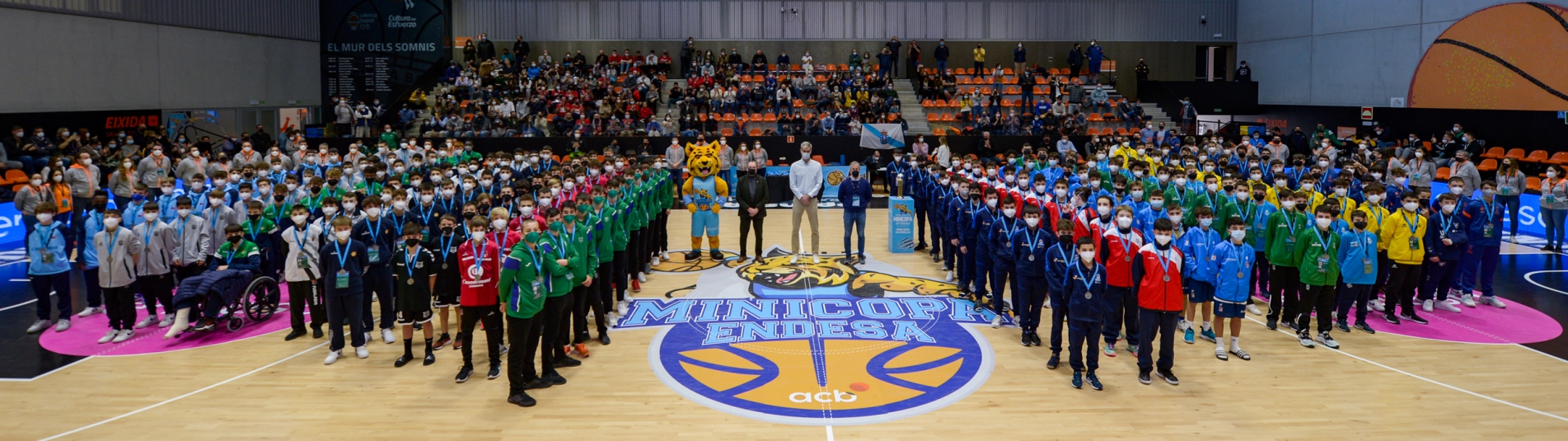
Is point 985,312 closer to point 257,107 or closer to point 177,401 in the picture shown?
point 177,401

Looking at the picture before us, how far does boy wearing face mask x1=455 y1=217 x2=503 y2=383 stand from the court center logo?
5.48 ft

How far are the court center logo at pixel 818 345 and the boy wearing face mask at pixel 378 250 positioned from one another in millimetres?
2681

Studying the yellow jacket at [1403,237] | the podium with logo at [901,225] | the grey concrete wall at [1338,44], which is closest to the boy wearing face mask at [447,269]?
the podium with logo at [901,225]

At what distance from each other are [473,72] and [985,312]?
85.5 feet

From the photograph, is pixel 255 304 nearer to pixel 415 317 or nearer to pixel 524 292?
pixel 415 317

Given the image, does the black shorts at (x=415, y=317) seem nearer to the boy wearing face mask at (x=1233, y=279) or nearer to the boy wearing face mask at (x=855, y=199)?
the boy wearing face mask at (x=855, y=199)

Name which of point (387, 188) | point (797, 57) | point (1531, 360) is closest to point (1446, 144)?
point (1531, 360)

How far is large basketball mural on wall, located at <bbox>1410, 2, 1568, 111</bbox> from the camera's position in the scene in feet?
72.9

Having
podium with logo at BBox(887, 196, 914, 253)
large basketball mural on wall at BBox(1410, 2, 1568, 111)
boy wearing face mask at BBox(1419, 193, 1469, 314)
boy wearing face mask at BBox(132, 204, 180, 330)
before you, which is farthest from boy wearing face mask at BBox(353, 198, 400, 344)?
large basketball mural on wall at BBox(1410, 2, 1568, 111)

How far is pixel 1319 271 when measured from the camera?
9812mm

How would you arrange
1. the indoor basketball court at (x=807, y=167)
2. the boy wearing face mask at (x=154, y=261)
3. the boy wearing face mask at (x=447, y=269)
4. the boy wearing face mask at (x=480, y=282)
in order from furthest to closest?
the boy wearing face mask at (x=154, y=261) → the boy wearing face mask at (x=447, y=269) → the boy wearing face mask at (x=480, y=282) → the indoor basketball court at (x=807, y=167)

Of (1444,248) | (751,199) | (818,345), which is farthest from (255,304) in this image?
(1444,248)

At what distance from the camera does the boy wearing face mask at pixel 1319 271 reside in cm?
982

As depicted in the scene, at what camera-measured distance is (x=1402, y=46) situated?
26438 mm
